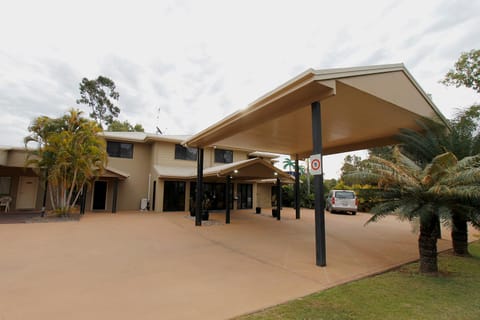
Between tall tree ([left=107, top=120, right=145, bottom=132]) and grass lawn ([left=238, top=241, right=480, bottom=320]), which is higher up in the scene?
tall tree ([left=107, top=120, right=145, bottom=132])

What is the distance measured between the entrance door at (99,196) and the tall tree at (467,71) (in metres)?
21.5

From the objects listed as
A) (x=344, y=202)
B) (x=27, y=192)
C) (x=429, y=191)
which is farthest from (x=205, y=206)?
(x=429, y=191)

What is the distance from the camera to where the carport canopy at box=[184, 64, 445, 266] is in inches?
214

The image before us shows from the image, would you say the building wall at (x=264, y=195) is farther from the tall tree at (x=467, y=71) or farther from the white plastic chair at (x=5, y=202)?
the white plastic chair at (x=5, y=202)

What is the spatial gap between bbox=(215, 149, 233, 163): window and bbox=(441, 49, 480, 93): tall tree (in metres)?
14.3

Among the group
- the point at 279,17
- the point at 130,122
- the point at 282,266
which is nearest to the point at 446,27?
the point at 279,17

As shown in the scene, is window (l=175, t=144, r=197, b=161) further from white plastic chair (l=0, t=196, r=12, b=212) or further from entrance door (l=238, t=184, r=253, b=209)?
white plastic chair (l=0, t=196, r=12, b=212)

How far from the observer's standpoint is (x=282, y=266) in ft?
17.5

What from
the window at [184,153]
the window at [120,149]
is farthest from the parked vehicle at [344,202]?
the window at [120,149]

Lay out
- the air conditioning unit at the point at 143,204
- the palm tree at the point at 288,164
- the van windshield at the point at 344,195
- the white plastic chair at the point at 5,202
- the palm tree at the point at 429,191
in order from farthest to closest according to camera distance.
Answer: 1. the palm tree at the point at 288,164
2. the van windshield at the point at 344,195
3. the air conditioning unit at the point at 143,204
4. the white plastic chair at the point at 5,202
5. the palm tree at the point at 429,191

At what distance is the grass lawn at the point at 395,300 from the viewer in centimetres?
316

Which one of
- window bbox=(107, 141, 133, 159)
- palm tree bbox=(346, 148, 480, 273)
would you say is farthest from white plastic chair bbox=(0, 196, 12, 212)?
palm tree bbox=(346, 148, 480, 273)

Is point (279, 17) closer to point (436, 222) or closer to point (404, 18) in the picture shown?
point (404, 18)

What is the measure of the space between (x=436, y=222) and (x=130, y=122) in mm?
37359
